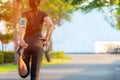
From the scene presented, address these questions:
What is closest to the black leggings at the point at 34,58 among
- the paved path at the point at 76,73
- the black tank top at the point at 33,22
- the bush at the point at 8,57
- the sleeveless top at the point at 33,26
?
the sleeveless top at the point at 33,26

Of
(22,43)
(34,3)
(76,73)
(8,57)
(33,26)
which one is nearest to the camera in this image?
(22,43)

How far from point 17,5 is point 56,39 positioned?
44725mm

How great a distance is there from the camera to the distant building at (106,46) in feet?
278

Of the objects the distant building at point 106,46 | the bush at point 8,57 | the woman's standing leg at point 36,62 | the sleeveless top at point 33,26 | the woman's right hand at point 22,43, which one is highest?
the sleeveless top at point 33,26

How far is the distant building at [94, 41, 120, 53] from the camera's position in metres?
84.8

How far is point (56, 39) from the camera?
84.6 metres

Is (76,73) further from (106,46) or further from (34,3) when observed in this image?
(106,46)

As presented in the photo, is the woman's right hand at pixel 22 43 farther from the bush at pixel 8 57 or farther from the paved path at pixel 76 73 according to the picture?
the bush at pixel 8 57

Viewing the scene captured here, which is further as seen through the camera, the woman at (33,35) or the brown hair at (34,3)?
the woman at (33,35)

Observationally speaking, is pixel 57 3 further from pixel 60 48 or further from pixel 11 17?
pixel 60 48

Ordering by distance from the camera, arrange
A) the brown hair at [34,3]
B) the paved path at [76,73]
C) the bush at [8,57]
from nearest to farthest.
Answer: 1. the brown hair at [34,3]
2. the paved path at [76,73]
3. the bush at [8,57]

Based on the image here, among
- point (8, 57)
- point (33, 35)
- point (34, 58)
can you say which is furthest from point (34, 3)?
point (8, 57)

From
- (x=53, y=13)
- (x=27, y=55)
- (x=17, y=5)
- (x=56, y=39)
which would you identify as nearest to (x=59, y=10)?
(x=53, y=13)

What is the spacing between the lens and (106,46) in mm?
85125
